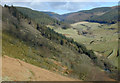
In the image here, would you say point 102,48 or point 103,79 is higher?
point 103,79

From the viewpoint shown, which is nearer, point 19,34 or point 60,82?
point 60,82

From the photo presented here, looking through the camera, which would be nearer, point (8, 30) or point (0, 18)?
point (8, 30)

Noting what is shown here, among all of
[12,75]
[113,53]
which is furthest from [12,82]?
[113,53]

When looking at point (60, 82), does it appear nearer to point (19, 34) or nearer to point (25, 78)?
point (25, 78)

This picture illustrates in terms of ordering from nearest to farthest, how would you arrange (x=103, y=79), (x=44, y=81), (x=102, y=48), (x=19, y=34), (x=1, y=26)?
1. (x=44, y=81)
2. (x=103, y=79)
3. (x=1, y=26)
4. (x=19, y=34)
5. (x=102, y=48)

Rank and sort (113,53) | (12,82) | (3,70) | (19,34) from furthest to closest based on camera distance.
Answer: (113,53) → (19,34) → (3,70) → (12,82)

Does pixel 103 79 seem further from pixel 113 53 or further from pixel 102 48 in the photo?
pixel 102 48

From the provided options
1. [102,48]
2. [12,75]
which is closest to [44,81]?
[12,75]


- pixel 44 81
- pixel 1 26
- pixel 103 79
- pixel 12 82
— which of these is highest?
pixel 1 26

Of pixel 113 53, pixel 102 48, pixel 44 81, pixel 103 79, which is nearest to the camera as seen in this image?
pixel 44 81
